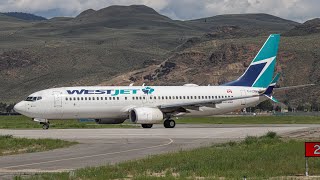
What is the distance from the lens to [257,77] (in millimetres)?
62562

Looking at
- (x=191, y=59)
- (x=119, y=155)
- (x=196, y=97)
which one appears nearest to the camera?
(x=119, y=155)

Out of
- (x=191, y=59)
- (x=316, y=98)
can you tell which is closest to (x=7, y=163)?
(x=316, y=98)

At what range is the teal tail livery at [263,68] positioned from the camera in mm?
62531

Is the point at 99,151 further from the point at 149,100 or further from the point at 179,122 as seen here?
the point at 179,122

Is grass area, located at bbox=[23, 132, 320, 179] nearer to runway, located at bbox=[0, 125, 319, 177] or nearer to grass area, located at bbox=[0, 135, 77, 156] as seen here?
runway, located at bbox=[0, 125, 319, 177]

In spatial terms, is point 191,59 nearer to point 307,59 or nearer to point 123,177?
point 307,59

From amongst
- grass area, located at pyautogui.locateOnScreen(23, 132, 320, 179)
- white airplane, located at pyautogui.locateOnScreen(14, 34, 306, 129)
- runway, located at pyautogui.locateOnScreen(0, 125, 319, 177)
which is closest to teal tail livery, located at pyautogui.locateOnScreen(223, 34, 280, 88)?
white airplane, located at pyautogui.locateOnScreen(14, 34, 306, 129)

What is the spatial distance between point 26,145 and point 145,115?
64.0ft

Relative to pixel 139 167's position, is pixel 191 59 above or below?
above

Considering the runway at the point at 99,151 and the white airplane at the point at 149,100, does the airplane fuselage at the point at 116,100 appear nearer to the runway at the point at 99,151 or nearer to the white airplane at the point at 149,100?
the white airplane at the point at 149,100

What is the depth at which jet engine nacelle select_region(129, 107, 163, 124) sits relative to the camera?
5425 centimetres

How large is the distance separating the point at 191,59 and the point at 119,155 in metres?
151

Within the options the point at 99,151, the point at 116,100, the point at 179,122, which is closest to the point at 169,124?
the point at 116,100

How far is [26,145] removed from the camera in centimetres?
3572
